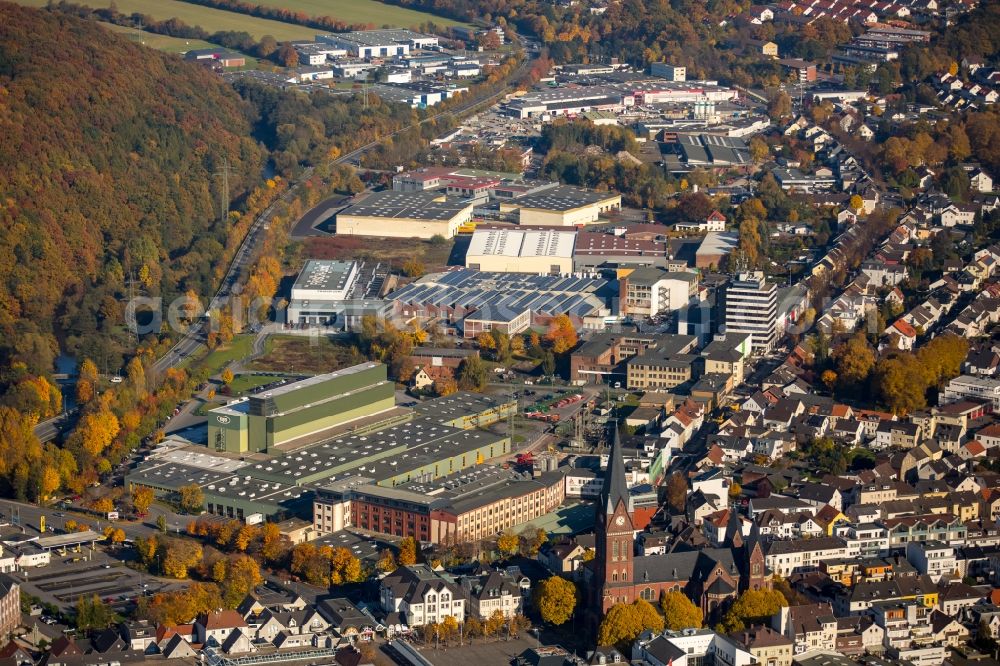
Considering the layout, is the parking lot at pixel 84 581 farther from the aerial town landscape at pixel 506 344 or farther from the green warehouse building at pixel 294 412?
the green warehouse building at pixel 294 412

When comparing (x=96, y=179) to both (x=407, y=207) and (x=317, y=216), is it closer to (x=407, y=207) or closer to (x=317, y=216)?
(x=317, y=216)

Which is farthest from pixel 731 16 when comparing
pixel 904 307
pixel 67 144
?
pixel 904 307

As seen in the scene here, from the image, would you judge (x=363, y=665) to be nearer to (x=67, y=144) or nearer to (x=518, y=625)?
(x=518, y=625)

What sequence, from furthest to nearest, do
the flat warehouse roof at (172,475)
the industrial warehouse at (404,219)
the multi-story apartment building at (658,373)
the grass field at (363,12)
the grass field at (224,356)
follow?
1. the grass field at (363,12)
2. the industrial warehouse at (404,219)
3. the grass field at (224,356)
4. the multi-story apartment building at (658,373)
5. the flat warehouse roof at (172,475)

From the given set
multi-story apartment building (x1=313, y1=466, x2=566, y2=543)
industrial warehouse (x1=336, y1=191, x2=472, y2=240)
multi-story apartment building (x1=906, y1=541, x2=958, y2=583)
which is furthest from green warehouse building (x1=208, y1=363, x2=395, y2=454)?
industrial warehouse (x1=336, y1=191, x2=472, y2=240)

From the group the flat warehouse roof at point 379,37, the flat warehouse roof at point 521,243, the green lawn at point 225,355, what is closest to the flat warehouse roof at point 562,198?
the flat warehouse roof at point 521,243
